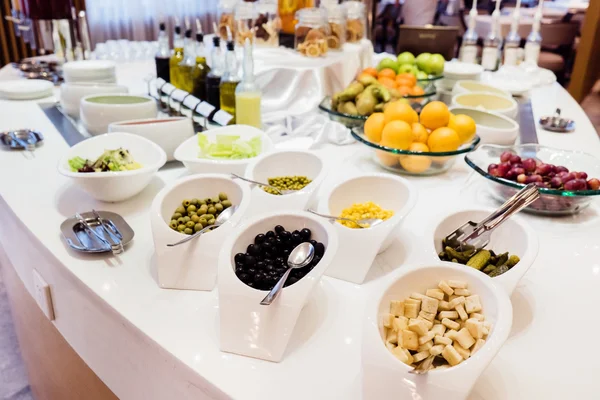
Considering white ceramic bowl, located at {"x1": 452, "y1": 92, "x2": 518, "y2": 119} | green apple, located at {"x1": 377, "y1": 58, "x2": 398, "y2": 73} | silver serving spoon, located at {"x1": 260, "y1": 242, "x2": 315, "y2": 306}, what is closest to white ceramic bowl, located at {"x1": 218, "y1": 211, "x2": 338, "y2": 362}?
silver serving spoon, located at {"x1": 260, "y1": 242, "x2": 315, "y2": 306}

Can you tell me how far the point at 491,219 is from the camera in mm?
876

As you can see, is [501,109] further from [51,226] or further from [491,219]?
[51,226]

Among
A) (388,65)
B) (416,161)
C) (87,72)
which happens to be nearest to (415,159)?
(416,161)

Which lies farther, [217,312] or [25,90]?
[25,90]

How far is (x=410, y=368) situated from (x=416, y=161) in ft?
2.59

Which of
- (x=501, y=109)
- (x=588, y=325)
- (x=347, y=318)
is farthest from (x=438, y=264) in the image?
(x=501, y=109)

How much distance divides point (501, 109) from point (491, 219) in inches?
42.0

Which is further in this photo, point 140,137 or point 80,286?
point 140,137

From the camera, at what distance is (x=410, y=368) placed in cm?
58

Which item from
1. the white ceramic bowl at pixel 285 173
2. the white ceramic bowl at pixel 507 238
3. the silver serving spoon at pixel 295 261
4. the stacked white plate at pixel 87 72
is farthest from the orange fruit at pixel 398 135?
the stacked white plate at pixel 87 72

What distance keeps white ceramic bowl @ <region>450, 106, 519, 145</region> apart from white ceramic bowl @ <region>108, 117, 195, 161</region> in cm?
83

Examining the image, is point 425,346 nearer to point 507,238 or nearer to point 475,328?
point 475,328

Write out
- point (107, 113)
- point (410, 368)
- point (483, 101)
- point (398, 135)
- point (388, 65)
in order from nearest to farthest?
point (410, 368), point (398, 135), point (107, 113), point (483, 101), point (388, 65)

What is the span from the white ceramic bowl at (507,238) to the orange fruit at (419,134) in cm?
42
